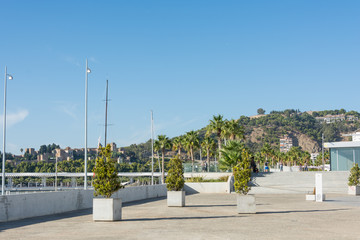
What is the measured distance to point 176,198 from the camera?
2558cm

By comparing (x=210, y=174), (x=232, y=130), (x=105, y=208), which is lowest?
(x=210, y=174)

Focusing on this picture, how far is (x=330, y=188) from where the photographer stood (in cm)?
4788

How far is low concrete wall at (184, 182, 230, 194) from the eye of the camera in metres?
47.9

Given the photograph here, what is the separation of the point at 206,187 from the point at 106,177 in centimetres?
3137

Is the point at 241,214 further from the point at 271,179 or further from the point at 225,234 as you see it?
the point at 271,179

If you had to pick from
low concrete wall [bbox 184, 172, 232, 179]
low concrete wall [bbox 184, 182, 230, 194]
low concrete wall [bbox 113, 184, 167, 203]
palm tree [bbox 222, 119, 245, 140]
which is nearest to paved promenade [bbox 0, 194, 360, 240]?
low concrete wall [bbox 113, 184, 167, 203]

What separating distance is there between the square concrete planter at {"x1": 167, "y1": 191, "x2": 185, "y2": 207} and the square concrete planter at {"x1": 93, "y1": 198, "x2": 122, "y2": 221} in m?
8.25

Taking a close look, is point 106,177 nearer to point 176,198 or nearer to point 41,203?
point 41,203

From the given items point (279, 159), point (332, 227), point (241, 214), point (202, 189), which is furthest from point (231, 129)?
point (279, 159)

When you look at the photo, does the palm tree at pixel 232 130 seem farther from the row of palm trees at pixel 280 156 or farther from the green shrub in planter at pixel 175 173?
the row of palm trees at pixel 280 156

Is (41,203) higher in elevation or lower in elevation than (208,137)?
lower

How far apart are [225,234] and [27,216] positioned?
1057cm

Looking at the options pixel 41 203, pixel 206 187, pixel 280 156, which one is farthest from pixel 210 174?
pixel 280 156

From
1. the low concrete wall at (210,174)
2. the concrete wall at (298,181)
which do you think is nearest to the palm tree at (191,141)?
the low concrete wall at (210,174)
